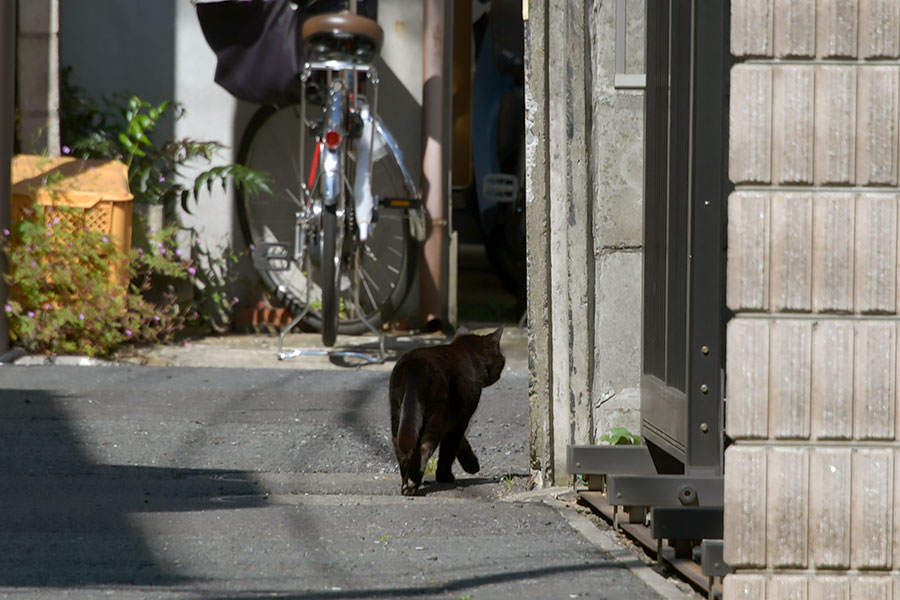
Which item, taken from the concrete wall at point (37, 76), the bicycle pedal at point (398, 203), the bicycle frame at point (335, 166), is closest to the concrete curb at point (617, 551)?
the bicycle frame at point (335, 166)

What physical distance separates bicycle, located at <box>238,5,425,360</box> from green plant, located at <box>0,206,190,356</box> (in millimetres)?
896

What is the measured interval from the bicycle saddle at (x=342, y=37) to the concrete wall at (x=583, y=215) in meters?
2.86

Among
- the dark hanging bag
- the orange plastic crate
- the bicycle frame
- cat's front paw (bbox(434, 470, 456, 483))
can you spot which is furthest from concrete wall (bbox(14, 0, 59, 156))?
cat's front paw (bbox(434, 470, 456, 483))

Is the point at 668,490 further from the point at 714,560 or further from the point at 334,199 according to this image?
the point at 334,199

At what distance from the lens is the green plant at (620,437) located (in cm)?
396

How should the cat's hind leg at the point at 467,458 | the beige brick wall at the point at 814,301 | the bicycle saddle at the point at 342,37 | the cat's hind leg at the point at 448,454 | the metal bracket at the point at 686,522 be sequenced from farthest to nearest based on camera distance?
the bicycle saddle at the point at 342,37 < the cat's hind leg at the point at 467,458 < the cat's hind leg at the point at 448,454 < the metal bracket at the point at 686,522 < the beige brick wall at the point at 814,301

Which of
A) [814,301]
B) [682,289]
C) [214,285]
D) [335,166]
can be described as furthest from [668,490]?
[214,285]

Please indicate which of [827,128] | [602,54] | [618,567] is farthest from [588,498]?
[827,128]

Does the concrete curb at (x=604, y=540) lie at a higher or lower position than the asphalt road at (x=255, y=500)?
lower

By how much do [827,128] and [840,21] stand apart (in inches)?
7.6

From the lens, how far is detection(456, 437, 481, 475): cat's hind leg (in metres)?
4.48

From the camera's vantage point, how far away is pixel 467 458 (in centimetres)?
452

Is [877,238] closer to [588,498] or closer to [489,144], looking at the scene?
[588,498]

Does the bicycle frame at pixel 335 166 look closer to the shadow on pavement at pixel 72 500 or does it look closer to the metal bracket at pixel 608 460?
the shadow on pavement at pixel 72 500
